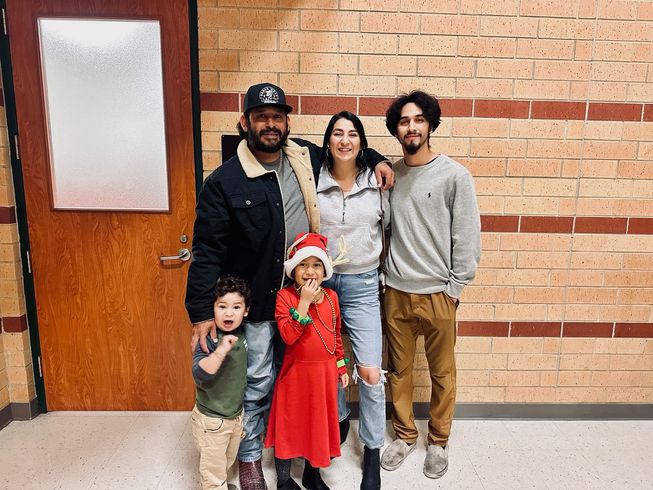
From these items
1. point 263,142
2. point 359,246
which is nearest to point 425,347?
point 359,246

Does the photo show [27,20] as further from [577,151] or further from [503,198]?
[577,151]

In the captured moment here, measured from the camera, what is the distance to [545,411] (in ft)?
8.73

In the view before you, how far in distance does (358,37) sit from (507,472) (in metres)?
2.37

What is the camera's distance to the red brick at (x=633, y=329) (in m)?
2.62

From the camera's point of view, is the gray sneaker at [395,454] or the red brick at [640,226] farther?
the red brick at [640,226]

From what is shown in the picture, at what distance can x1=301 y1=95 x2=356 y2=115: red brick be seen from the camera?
236cm

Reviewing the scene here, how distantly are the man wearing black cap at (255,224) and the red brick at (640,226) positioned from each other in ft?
5.11

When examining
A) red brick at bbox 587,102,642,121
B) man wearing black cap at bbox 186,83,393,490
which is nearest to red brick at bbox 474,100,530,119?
red brick at bbox 587,102,642,121

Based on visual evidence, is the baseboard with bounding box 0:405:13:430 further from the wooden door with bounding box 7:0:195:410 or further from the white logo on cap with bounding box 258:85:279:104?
the white logo on cap with bounding box 258:85:279:104

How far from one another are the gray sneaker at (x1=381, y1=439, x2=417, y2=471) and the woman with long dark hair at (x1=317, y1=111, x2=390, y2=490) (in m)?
0.16

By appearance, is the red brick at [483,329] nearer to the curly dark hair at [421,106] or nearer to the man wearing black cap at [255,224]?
the man wearing black cap at [255,224]

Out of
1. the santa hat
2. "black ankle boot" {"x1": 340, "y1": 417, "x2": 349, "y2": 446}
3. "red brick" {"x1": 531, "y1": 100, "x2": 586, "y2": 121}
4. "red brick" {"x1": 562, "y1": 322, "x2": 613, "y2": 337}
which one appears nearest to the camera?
the santa hat

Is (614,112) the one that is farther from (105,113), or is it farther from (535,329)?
(105,113)

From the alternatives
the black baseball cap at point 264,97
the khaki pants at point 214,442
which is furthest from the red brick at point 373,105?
the khaki pants at point 214,442
